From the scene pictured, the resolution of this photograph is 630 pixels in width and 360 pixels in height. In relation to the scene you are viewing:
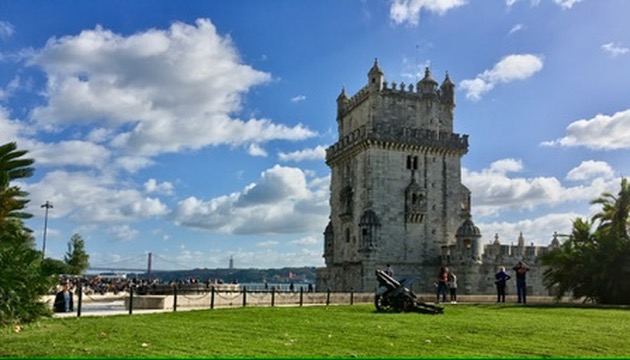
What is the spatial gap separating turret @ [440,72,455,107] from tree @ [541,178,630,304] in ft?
65.9

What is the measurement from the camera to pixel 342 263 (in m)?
50.8

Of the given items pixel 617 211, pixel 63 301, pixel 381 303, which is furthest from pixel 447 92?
pixel 63 301

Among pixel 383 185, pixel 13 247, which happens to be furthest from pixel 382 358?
pixel 383 185

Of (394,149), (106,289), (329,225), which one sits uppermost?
(394,149)

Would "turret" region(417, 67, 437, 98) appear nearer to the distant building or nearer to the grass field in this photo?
the distant building

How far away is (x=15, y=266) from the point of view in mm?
17172

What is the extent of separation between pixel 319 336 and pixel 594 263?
20.5 meters

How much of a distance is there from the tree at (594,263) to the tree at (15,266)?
2263 centimetres

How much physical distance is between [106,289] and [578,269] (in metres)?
31.5

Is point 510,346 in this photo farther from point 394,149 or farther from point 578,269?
point 394,149

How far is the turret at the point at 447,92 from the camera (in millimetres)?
52031

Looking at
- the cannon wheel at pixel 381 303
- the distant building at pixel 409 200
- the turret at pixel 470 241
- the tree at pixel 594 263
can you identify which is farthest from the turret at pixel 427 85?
the cannon wheel at pixel 381 303

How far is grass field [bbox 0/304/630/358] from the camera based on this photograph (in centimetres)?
1152

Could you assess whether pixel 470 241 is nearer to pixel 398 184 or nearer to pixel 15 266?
pixel 398 184
